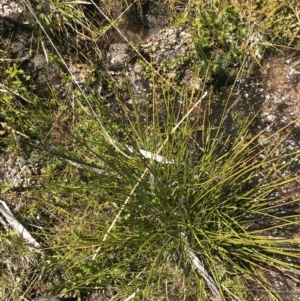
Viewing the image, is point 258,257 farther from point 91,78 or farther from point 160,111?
point 91,78

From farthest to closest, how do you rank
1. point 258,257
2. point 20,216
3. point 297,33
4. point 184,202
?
point 20,216, point 297,33, point 258,257, point 184,202

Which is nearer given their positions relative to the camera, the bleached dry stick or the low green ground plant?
the low green ground plant

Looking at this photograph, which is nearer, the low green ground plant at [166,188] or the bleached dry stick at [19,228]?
the low green ground plant at [166,188]

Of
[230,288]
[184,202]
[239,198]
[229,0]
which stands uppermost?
[229,0]

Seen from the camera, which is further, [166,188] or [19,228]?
[19,228]

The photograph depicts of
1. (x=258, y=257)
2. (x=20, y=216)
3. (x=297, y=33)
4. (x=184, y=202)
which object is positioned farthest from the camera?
(x=20, y=216)

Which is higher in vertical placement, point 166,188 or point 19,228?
point 166,188

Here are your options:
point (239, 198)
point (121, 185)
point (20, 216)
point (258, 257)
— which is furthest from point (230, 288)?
point (20, 216)

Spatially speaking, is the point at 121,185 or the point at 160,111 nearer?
the point at 121,185
